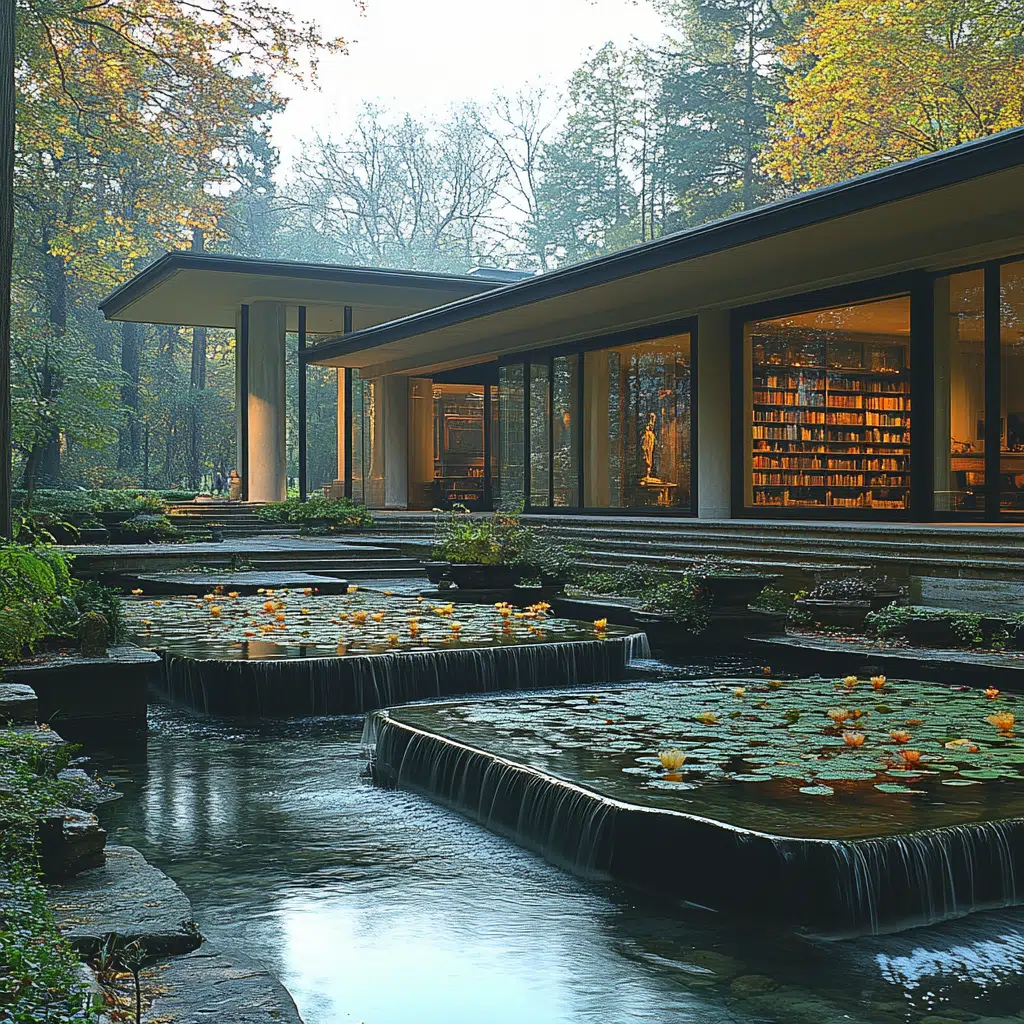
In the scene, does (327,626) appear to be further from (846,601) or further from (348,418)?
(348,418)

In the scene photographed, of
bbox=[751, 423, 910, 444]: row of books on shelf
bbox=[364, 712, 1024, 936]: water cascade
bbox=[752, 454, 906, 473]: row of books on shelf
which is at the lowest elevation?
bbox=[364, 712, 1024, 936]: water cascade

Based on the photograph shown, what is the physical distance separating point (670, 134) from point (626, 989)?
113 feet

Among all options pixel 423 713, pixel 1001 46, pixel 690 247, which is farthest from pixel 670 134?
pixel 423 713

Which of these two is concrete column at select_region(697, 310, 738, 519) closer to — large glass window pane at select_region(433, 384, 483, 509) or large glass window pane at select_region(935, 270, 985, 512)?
large glass window pane at select_region(935, 270, 985, 512)

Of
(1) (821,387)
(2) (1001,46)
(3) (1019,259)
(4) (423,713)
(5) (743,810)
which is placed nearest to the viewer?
(5) (743,810)

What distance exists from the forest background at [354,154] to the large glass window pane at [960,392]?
13.6 meters

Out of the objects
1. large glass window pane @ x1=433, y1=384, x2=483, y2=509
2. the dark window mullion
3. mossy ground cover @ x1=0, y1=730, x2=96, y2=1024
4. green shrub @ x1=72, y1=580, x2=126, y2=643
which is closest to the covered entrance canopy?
large glass window pane @ x1=433, y1=384, x2=483, y2=509

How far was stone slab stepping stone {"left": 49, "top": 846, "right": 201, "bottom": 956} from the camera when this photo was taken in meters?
2.92

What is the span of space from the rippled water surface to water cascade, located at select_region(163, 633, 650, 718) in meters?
1.91

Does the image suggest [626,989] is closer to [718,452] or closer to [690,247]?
[690,247]

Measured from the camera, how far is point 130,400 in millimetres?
36188

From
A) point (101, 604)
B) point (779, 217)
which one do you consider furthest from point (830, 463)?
point (101, 604)

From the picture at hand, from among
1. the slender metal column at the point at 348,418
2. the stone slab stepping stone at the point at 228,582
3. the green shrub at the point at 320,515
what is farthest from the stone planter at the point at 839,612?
the slender metal column at the point at 348,418

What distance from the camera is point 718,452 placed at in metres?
15.6
